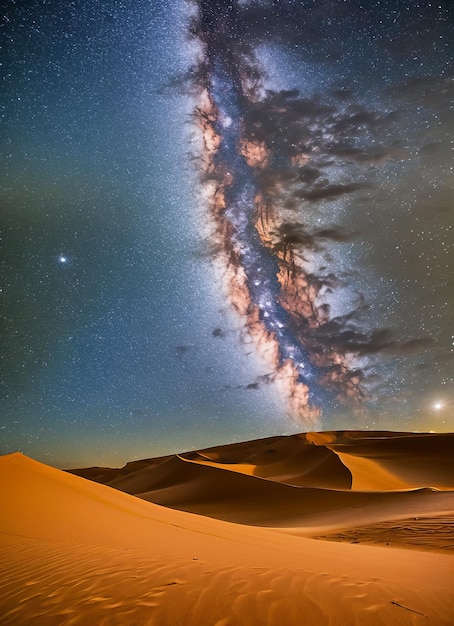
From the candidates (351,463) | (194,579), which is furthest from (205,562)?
(351,463)

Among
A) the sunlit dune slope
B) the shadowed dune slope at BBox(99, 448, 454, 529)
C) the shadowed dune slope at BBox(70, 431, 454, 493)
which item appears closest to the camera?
the shadowed dune slope at BBox(99, 448, 454, 529)

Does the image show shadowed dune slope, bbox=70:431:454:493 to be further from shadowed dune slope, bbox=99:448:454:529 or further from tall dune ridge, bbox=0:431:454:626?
tall dune ridge, bbox=0:431:454:626

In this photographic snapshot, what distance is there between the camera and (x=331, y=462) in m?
28.7

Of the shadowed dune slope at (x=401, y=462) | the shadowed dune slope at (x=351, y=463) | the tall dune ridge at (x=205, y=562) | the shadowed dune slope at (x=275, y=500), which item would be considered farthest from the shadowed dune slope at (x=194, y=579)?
the shadowed dune slope at (x=401, y=462)

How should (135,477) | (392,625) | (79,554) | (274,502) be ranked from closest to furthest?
(392,625)
(79,554)
(274,502)
(135,477)

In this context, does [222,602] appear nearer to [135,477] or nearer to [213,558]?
[213,558]

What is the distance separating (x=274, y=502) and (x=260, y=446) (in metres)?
26.1

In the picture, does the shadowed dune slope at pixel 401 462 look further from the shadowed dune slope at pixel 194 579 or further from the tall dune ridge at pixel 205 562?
the shadowed dune slope at pixel 194 579

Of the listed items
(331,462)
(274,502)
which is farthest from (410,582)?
(331,462)

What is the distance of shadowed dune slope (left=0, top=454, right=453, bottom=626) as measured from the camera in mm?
3090

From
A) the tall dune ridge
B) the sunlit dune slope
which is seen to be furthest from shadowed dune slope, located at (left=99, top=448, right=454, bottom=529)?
the tall dune ridge

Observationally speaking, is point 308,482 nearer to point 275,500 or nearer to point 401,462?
point 275,500

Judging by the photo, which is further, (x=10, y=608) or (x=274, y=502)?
(x=274, y=502)

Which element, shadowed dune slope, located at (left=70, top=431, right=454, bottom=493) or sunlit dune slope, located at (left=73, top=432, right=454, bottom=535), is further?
shadowed dune slope, located at (left=70, top=431, right=454, bottom=493)
